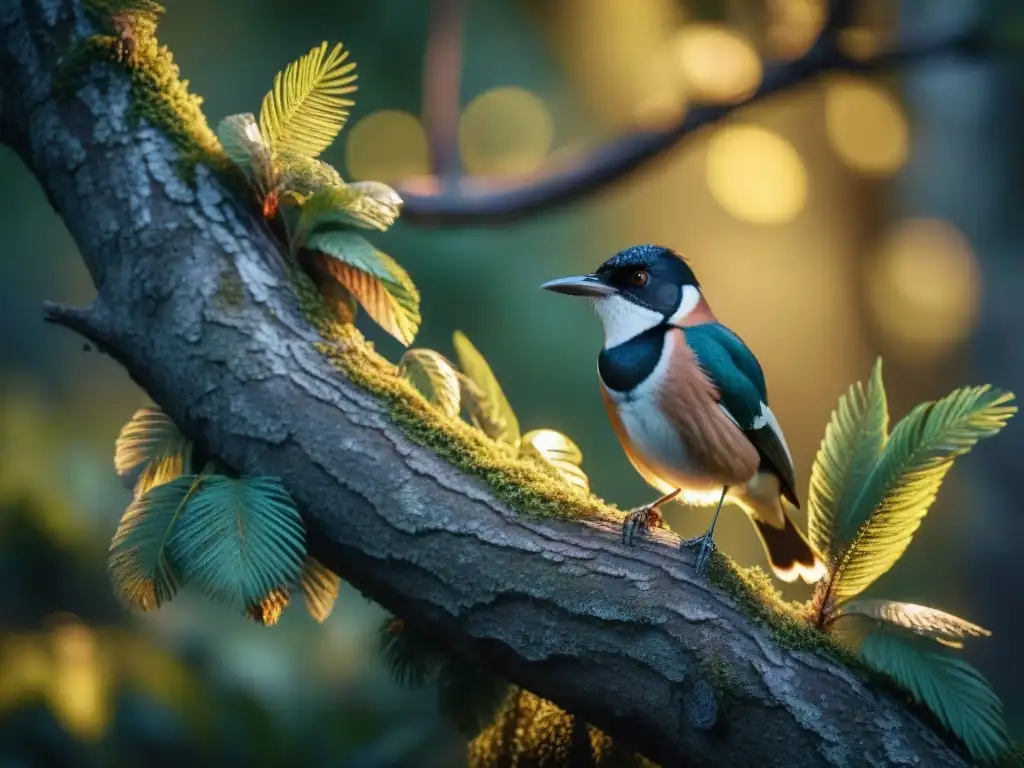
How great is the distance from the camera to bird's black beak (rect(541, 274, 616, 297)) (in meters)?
1.34

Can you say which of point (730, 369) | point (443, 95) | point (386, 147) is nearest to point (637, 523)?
point (730, 369)

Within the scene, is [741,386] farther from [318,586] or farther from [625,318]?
[318,586]

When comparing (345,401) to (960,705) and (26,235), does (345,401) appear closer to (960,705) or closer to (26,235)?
(960,705)

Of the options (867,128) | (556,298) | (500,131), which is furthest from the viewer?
(556,298)

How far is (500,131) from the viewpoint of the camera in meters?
3.71

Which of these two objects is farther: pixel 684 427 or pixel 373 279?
pixel 373 279

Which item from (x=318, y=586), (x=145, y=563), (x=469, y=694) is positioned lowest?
(x=469, y=694)

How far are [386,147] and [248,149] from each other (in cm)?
203

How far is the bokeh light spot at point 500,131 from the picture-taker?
12.2 feet

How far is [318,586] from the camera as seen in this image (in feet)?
4.60

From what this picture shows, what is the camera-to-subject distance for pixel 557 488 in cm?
130

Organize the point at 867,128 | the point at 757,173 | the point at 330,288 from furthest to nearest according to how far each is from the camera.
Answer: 1. the point at 867,128
2. the point at 757,173
3. the point at 330,288

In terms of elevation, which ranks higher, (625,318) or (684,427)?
(625,318)

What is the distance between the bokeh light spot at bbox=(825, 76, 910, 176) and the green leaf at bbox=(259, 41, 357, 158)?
7.00ft
